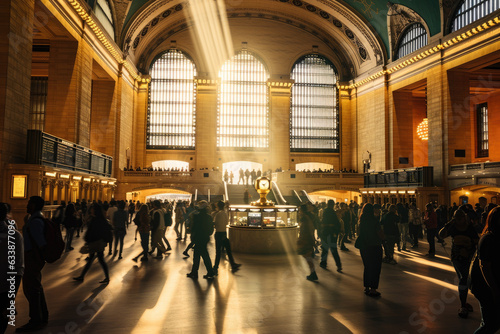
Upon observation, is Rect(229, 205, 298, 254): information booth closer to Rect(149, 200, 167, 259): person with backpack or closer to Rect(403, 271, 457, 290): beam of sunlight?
Rect(149, 200, 167, 259): person with backpack

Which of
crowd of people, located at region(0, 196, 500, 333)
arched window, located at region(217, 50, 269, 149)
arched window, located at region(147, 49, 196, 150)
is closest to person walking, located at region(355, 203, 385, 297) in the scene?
crowd of people, located at region(0, 196, 500, 333)

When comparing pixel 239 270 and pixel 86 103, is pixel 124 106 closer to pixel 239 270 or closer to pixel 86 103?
pixel 86 103

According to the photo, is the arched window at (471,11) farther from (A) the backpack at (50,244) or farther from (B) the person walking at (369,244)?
(A) the backpack at (50,244)

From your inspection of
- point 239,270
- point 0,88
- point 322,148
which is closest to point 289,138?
point 322,148

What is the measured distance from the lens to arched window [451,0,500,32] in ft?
65.7

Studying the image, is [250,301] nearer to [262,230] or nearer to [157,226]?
[157,226]

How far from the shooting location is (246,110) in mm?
34719

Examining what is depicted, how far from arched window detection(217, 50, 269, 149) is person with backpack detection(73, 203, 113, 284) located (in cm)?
2741

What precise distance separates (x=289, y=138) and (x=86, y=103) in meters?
18.1

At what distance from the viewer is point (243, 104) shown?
114 ft

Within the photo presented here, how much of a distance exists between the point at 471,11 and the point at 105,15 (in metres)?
20.4

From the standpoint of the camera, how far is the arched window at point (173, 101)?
3372 cm

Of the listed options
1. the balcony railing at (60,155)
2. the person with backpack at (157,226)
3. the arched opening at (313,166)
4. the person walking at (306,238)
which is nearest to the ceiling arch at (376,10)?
the balcony railing at (60,155)

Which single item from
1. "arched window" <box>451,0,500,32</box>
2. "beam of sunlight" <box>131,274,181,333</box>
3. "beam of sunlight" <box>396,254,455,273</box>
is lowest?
"beam of sunlight" <box>396,254,455,273</box>
